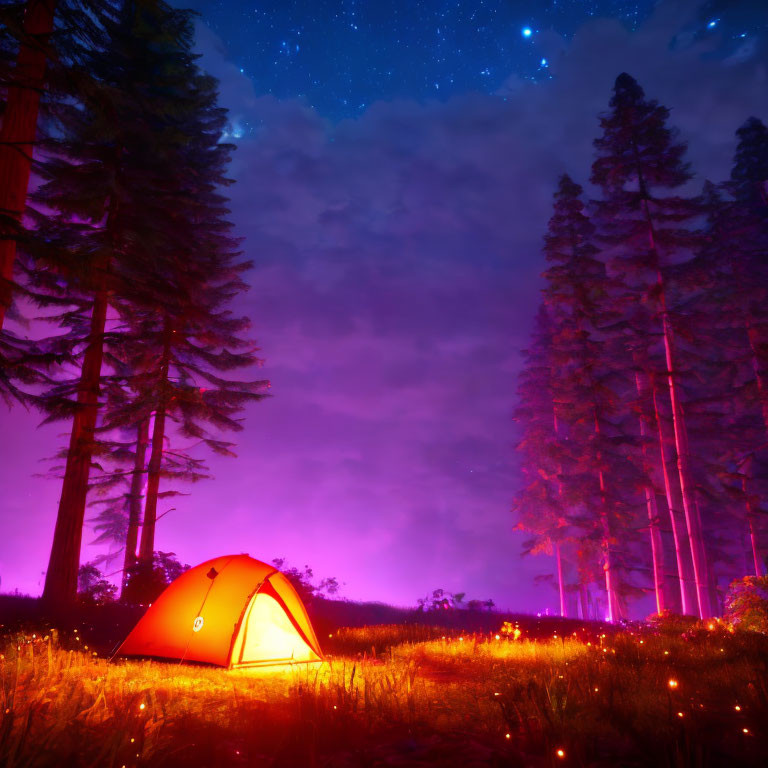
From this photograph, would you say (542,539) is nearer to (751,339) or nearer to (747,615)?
(751,339)

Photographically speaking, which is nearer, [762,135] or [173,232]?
[173,232]

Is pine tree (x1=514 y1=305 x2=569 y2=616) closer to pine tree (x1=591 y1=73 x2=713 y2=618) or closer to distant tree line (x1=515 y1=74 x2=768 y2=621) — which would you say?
distant tree line (x1=515 y1=74 x2=768 y2=621)

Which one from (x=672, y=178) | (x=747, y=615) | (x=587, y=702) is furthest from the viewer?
(x=672, y=178)

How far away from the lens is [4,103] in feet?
28.2

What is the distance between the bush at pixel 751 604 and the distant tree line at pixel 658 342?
5.91 m

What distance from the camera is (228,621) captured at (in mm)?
9086

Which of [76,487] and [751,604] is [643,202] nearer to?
[751,604]

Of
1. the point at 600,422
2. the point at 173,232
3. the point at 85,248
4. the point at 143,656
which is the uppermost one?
the point at 173,232

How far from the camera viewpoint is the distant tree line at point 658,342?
773 inches

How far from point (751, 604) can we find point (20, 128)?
16107 mm

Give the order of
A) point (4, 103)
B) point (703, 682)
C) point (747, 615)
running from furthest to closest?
point (747, 615)
point (4, 103)
point (703, 682)

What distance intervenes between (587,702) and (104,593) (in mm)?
14346

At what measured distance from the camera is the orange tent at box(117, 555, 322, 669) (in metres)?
8.95

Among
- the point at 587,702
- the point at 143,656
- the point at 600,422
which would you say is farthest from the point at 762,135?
the point at 143,656
